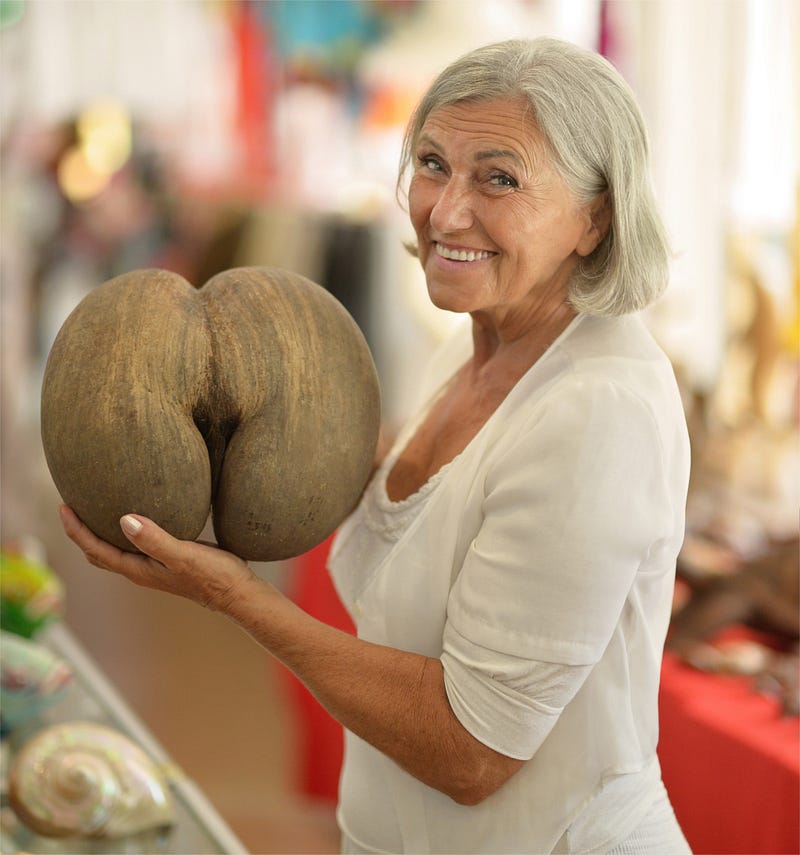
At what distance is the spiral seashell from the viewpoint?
1.30 meters

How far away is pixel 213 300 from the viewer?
97cm

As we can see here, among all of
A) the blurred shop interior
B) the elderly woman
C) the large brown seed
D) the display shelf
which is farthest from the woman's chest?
the blurred shop interior

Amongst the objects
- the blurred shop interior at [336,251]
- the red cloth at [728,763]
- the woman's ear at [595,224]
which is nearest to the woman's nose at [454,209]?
the woman's ear at [595,224]

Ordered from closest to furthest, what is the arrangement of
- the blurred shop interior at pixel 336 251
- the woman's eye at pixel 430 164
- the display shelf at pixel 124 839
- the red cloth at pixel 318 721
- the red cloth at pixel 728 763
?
the woman's eye at pixel 430 164 → the display shelf at pixel 124 839 → the red cloth at pixel 728 763 → the blurred shop interior at pixel 336 251 → the red cloth at pixel 318 721

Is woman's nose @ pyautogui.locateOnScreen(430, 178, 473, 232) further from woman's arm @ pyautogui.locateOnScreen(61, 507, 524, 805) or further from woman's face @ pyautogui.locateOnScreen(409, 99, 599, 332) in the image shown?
woman's arm @ pyautogui.locateOnScreen(61, 507, 524, 805)

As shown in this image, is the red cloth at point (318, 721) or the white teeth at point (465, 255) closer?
the white teeth at point (465, 255)

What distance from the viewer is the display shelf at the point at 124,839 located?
1279mm

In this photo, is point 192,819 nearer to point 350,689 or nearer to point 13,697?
point 13,697

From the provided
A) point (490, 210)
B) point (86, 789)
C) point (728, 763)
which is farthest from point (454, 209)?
point (728, 763)

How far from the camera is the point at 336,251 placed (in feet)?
13.4

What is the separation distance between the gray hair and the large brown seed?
0.76 ft

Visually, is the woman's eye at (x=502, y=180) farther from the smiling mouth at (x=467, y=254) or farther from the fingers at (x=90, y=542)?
the fingers at (x=90, y=542)

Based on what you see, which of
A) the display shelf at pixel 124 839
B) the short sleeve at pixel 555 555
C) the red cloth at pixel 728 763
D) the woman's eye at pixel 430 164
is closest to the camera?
the short sleeve at pixel 555 555

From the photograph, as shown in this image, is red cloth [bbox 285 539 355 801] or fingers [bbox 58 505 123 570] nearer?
fingers [bbox 58 505 123 570]
